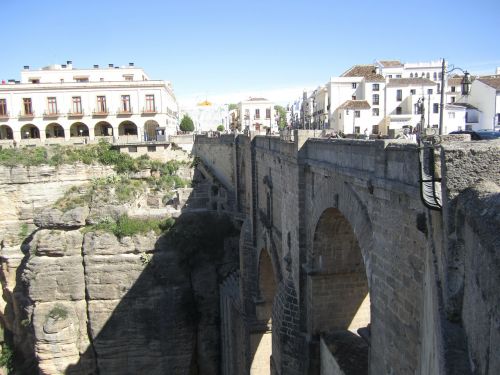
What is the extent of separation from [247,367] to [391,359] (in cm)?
1241

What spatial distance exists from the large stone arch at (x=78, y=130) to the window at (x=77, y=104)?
1782mm

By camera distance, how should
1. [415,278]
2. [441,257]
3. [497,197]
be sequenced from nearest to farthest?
[497,197] → [441,257] → [415,278]

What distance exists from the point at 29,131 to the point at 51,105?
4.10 m

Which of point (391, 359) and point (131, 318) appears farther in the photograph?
point (131, 318)

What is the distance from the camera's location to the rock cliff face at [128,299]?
24.3 m

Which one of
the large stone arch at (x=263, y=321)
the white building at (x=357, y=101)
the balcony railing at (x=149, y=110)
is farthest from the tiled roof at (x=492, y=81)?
the balcony railing at (x=149, y=110)

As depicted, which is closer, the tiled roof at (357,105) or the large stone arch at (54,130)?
the tiled roof at (357,105)

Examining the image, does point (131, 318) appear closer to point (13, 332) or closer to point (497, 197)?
point (13, 332)

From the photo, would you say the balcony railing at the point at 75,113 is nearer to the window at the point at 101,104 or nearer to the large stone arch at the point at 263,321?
the window at the point at 101,104

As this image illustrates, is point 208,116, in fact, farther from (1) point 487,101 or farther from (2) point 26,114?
(1) point 487,101

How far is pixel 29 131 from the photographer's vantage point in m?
44.0

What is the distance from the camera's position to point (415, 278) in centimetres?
599

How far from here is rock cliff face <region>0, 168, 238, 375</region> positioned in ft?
79.7

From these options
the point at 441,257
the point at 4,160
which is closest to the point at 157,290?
the point at 4,160
